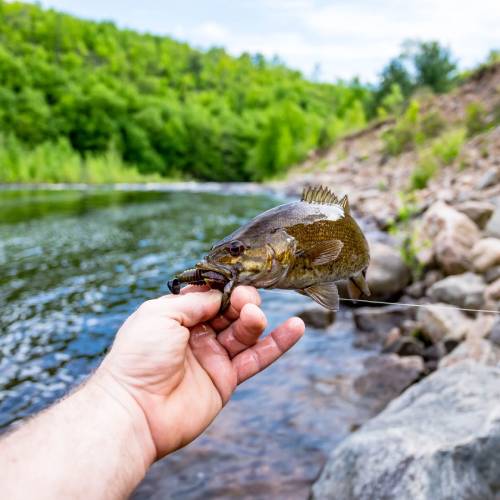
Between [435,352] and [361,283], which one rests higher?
[361,283]

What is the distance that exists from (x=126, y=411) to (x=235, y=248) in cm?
92

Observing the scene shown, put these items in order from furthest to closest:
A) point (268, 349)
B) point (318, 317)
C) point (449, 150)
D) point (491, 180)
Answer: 1. point (449, 150)
2. point (491, 180)
3. point (318, 317)
4. point (268, 349)

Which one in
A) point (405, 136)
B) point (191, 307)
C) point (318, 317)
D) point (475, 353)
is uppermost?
point (405, 136)

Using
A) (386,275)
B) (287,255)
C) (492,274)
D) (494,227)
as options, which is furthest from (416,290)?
(287,255)

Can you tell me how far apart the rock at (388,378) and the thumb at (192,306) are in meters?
4.48

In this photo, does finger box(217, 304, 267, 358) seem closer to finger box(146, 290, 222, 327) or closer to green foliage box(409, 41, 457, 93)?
finger box(146, 290, 222, 327)

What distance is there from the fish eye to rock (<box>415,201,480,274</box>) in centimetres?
791

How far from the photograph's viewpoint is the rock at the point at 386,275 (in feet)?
30.9

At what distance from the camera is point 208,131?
326 feet

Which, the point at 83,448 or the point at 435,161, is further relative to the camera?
the point at 435,161

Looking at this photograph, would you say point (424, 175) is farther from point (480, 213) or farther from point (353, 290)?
point (353, 290)

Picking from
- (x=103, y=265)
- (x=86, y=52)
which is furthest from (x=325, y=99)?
(x=103, y=265)

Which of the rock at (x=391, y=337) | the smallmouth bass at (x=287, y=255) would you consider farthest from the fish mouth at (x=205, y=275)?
the rock at (x=391, y=337)

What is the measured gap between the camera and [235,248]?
199 centimetres
